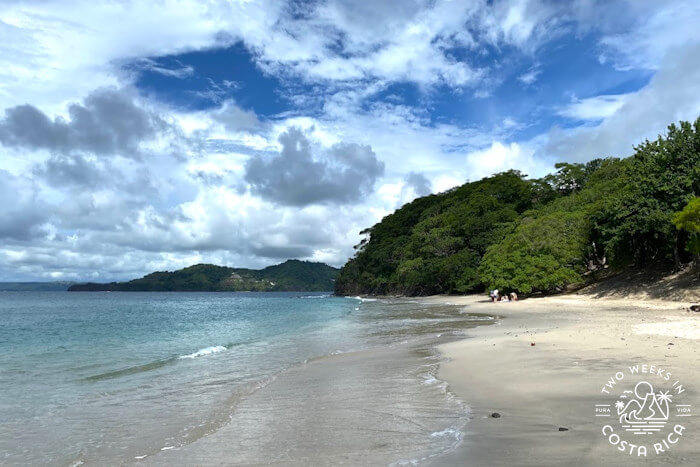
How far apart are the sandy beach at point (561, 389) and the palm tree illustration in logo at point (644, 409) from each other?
0.17 metres

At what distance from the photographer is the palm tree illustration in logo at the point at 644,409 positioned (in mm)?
6254

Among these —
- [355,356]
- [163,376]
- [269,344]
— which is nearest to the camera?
[163,376]

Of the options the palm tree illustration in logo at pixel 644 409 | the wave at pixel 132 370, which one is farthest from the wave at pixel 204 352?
the palm tree illustration in logo at pixel 644 409

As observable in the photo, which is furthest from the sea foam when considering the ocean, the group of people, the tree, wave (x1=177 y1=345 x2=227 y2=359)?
the group of people

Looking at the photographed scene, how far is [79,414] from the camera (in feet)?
32.6

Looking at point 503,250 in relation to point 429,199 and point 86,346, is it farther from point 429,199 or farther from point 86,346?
point 429,199

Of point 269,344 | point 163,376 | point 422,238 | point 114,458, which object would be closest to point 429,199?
point 422,238

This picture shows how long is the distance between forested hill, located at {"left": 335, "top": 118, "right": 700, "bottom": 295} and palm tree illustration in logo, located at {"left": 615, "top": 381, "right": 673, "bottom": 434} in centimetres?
2164

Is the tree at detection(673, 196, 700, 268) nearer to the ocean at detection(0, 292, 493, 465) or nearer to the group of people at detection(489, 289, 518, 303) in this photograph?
the ocean at detection(0, 292, 493, 465)

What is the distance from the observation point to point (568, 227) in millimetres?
43094

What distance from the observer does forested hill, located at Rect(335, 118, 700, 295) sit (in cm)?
3059

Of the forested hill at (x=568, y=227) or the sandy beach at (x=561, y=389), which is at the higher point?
the forested hill at (x=568, y=227)

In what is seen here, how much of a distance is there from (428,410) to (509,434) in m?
2.07

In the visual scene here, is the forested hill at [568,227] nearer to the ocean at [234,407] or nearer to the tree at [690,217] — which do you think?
the tree at [690,217]
